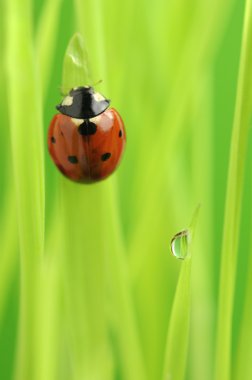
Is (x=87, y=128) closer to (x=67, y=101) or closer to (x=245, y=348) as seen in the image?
(x=67, y=101)

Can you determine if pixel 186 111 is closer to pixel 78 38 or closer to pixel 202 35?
pixel 202 35

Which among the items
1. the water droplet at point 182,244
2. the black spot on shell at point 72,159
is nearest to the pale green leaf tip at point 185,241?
the water droplet at point 182,244

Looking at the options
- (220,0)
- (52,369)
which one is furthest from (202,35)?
(52,369)

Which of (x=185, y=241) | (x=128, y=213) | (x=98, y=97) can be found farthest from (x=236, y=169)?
(x=128, y=213)

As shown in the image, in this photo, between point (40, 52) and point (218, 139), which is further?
point (218, 139)

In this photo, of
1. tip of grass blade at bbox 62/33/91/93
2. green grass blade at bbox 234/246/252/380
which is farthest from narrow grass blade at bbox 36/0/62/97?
green grass blade at bbox 234/246/252/380

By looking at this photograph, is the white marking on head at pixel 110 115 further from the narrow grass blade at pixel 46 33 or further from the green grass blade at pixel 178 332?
the green grass blade at pixel 178 332
